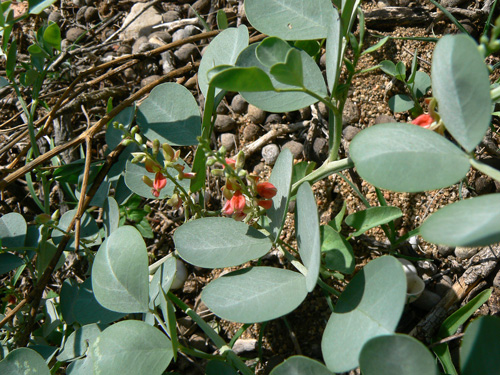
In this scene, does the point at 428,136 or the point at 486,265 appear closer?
the point at 428,136

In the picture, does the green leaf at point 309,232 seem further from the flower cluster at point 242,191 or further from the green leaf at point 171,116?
the green leaf at point 171,116

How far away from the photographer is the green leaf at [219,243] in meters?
0.81

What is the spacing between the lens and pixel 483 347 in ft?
1.87

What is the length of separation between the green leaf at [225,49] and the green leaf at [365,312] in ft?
1.77

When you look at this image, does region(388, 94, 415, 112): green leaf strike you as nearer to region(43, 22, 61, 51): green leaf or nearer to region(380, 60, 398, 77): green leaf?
region(380, 60, 398, 77): green leaf

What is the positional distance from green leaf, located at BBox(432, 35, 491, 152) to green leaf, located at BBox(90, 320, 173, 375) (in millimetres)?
596

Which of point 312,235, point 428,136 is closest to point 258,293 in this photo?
point 312,235

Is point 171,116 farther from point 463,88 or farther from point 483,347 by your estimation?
point 483,347

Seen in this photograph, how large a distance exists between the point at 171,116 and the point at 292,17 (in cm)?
36

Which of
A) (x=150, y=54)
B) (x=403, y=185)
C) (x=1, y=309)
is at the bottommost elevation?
(x=1, y=309)

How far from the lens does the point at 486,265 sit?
108 cm

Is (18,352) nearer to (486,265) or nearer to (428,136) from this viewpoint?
(428,136)

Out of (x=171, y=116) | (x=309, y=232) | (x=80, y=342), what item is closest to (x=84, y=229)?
(x=80, y=342)

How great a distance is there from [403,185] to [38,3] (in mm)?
982
